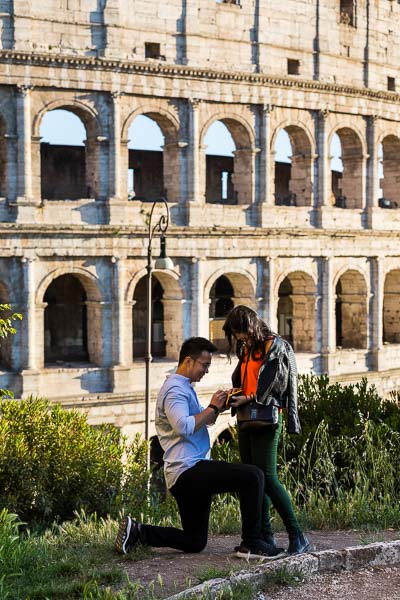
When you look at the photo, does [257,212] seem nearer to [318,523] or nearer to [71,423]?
[71,423]

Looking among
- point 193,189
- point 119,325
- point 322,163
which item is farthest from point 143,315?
point 322,163

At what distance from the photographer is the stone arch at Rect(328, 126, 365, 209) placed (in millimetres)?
26297

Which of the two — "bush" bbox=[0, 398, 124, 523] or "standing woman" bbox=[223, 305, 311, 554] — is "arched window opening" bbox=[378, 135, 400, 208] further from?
"standing woman" bbox=[223, 305, 311, 554]

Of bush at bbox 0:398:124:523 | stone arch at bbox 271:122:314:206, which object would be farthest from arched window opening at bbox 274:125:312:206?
bush at bbox 0:398:124:523

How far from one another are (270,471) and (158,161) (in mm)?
18389

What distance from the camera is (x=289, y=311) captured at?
26453 mm

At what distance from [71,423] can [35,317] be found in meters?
7.14

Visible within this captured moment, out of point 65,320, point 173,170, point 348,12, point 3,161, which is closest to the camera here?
point 3,161

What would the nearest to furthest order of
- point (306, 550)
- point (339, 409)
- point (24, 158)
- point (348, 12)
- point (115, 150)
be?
point (306, 550)
point (339, 409)
point (24, 158)
point (115, 150)
point (348, 12)

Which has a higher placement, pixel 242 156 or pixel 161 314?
pixel 242 156

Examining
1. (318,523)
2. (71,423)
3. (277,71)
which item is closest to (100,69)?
(277,71)

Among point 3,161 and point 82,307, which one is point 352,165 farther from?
point 3,161

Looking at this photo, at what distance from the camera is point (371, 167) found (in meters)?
26.5

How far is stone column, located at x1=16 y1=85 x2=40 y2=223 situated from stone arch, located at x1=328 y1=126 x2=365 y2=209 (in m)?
8.86
